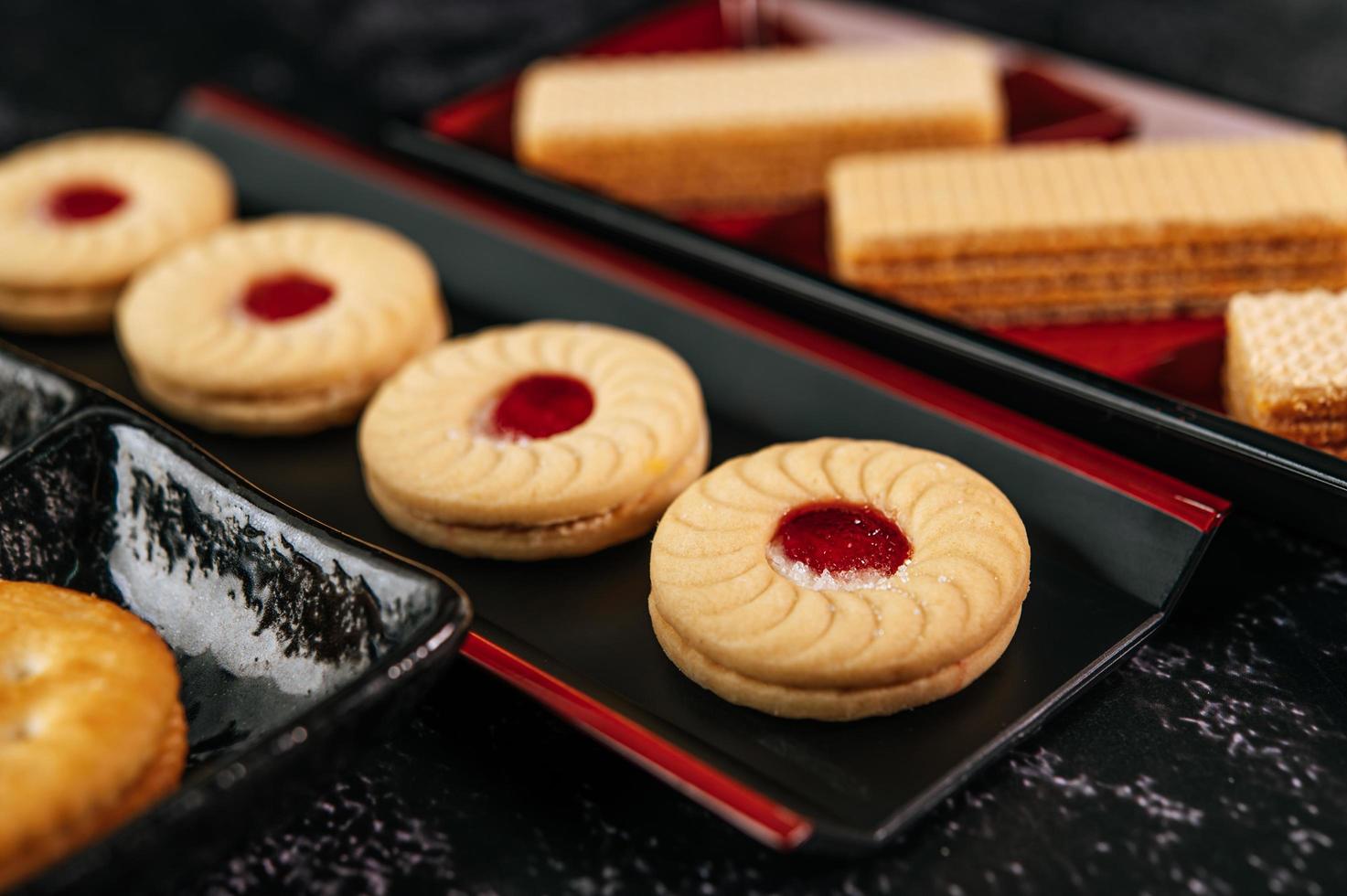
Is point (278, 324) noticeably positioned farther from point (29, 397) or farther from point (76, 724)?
point (76, 724)

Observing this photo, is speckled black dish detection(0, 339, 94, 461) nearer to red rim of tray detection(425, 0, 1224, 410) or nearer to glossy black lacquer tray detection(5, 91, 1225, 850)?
glossy black lacquer tray detection(5, 91, 1225, 850)

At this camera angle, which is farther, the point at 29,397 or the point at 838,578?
the point at 29,397

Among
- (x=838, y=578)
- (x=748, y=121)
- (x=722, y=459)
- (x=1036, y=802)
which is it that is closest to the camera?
(x=1036, y=802)

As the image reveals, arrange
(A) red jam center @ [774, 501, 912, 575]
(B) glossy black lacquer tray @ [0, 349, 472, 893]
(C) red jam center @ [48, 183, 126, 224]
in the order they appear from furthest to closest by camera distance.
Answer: (C) red jam center @ [48, 183, 126, 224] → (A) red jam center @ [774, 501, 912, 575] → (B) glossy black lacquer tray @ [0, 349, 472, 893]

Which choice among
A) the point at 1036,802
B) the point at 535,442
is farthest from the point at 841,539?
the point at 535,442

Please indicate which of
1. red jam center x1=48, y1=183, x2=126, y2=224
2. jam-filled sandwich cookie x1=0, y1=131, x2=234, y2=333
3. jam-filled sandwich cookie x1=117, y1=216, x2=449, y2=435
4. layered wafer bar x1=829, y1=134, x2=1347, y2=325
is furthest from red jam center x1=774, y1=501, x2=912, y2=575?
red jam center x1=48, y1=183, x2=126, y2=224

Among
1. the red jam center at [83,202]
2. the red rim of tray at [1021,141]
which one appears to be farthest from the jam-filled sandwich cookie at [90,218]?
the red rim of tray at [1021,141]
